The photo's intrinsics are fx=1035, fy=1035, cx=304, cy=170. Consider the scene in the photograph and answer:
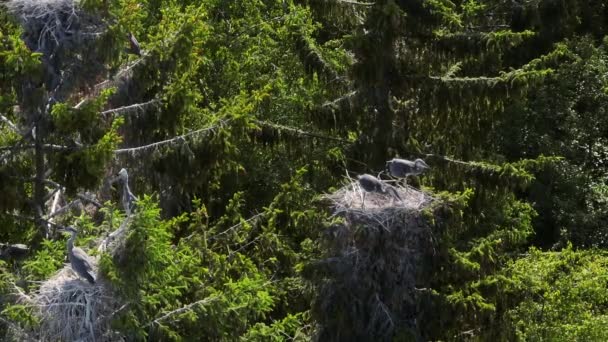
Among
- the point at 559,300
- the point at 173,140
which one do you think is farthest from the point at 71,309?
the point at 559,300

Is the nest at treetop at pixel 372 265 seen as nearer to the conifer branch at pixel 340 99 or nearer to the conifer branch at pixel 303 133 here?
the conifer branch at pixel 303 133

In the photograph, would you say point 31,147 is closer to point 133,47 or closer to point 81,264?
point 81,264

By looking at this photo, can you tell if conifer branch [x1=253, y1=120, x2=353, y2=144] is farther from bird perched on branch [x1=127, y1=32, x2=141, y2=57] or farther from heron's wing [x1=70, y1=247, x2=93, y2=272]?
heron's wing [x1=70, y1=247, x2=93, y2=272]

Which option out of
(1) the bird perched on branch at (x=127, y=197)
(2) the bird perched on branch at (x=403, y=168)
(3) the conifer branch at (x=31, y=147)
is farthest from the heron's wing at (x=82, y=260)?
(2) the bird perched on branch at (x=403, y=168)

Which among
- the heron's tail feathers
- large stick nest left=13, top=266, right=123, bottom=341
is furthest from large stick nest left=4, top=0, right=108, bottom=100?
the heron's tail feathers

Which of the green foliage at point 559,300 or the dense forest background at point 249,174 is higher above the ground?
the dense forest background at point 249,174

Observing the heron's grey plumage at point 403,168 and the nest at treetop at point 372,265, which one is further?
the heron's grey plumage at point 403,168
